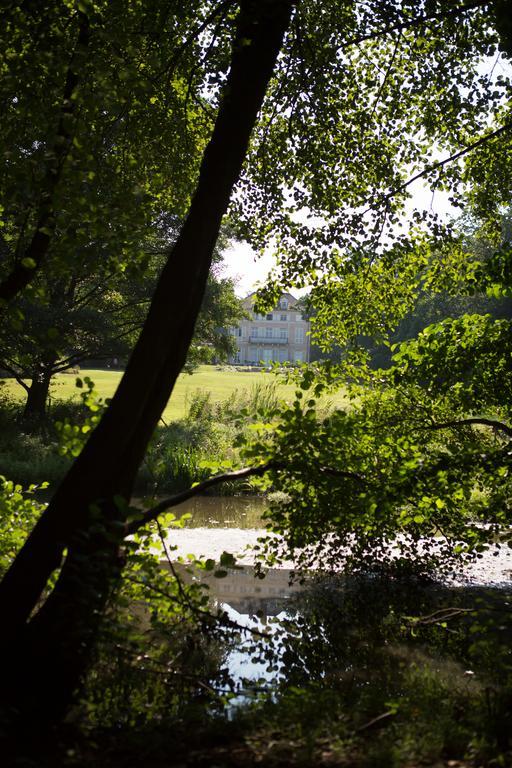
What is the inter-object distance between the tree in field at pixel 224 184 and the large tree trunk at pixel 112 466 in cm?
1

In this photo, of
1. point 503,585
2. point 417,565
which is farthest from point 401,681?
point 503,585

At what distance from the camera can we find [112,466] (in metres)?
4.11

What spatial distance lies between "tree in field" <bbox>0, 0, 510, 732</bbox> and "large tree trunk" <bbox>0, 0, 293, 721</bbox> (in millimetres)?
10

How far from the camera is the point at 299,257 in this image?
27.2 feet

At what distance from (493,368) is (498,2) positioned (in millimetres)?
3716

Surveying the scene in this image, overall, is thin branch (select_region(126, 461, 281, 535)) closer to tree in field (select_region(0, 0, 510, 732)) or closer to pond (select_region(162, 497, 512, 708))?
tree in field (select_region(0, 0, 510, 732))

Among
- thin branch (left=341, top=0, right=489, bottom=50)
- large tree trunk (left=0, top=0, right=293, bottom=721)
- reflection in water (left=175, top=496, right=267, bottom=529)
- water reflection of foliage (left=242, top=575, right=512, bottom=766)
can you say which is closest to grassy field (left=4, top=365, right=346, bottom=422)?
reflection in water (left=175, top=496, right=267, bottom=529)

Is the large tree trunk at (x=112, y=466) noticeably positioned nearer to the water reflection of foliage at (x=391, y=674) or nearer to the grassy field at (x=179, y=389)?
the water reflection of foliage at (x=391, y=674)

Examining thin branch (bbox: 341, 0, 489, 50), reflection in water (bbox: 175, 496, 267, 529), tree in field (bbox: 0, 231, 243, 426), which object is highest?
thin branch (bbox: 341, 0, 489, 50)

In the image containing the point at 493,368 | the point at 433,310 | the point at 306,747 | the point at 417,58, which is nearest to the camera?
the point at 306,747

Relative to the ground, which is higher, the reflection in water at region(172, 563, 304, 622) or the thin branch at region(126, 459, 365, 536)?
the thin branch at region(126, 459, 365, 536)

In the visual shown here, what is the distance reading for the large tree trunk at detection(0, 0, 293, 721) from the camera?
12.2 feet

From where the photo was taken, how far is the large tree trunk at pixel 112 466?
3732 millimetres

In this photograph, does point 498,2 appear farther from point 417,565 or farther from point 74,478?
point 417,565
